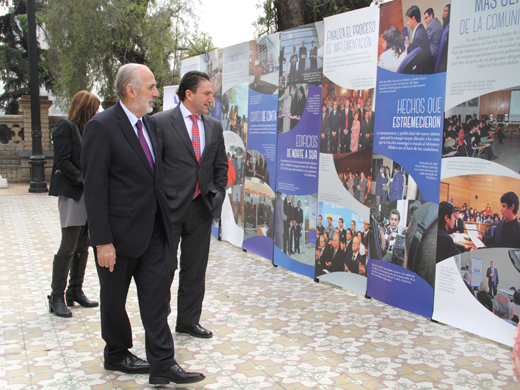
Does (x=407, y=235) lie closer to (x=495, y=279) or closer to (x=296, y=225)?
(x=495, y=279)

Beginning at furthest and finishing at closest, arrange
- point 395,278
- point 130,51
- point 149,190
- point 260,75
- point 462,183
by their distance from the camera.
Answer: point 130,51, point 260,75, point 395,278, point 462,183, point 149,190

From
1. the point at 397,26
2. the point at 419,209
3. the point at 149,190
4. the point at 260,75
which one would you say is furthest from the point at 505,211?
the point at 260,75

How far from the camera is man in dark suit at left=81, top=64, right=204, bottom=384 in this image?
298 cm

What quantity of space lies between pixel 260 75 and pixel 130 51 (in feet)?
48.6

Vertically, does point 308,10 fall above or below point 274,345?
above

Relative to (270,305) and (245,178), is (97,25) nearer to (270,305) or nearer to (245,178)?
(245,178)

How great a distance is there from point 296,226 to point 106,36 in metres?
15.5

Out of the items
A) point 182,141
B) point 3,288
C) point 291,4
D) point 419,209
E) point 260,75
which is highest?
point 291,4

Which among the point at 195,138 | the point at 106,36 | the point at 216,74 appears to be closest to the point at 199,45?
the point at 106,36

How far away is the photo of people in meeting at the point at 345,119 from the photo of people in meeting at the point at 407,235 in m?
0.71

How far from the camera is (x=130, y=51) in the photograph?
65.9ft

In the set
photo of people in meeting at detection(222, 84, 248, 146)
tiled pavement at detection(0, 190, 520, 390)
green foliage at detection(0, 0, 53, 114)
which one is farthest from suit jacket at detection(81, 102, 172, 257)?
green foliage at detection(0, 0, 53, 114)

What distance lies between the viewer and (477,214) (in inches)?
160

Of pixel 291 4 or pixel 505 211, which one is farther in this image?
pixel 291 4
